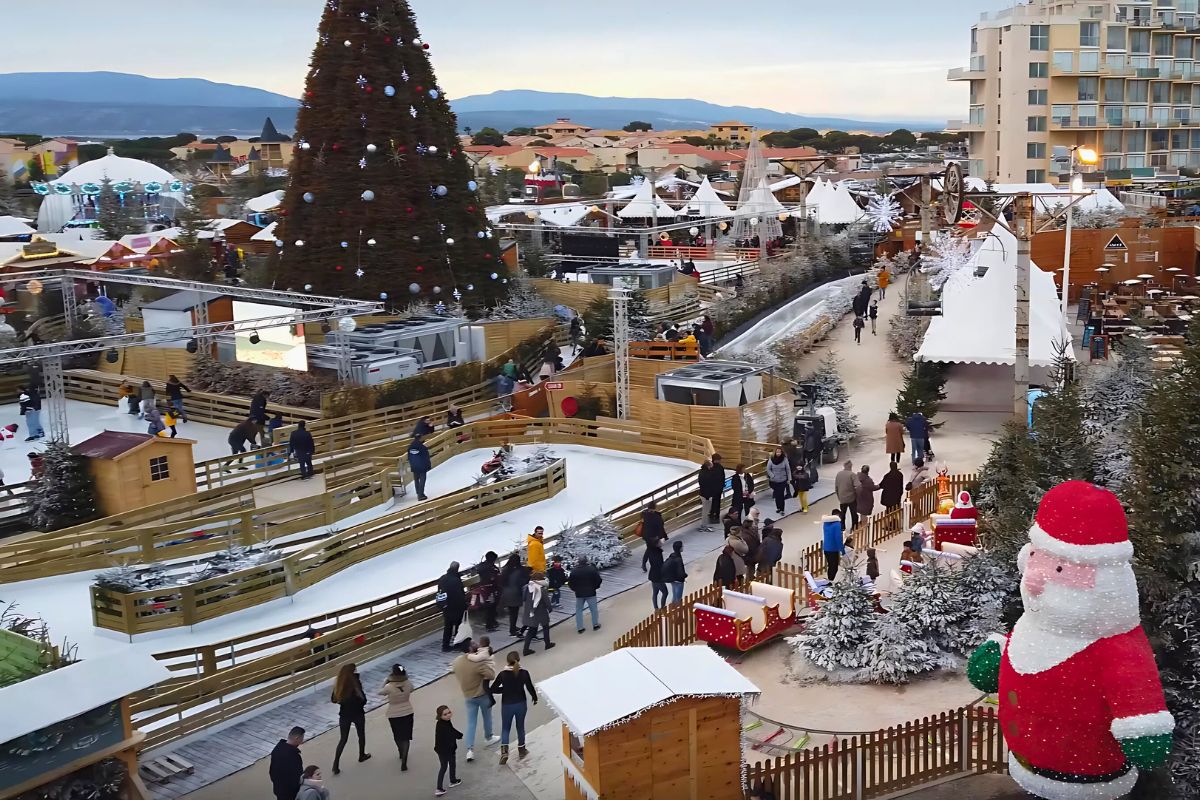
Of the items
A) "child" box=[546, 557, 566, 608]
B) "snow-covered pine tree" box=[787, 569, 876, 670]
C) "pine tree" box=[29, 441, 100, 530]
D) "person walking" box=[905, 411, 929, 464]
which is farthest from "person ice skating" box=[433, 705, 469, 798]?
"person walking" box=[905, 411, 929, 464]

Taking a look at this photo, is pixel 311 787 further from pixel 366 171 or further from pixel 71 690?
pixel 366 171

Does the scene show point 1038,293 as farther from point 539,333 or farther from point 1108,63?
point 1108,63

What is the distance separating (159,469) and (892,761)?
13907 millimetres

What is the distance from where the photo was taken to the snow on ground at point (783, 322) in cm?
3188

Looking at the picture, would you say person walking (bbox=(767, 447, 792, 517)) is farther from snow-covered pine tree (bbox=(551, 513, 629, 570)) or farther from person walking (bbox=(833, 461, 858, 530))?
snow-covered pine tree (bbox=(551, 513, 629, 570))

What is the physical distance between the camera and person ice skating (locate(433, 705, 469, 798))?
10492mm

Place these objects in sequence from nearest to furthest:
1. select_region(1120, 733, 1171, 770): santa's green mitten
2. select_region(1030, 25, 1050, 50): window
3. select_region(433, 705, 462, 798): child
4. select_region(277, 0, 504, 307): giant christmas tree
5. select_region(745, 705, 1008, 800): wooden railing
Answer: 1. select_region(1120, 733, 1171, 770): santa's green mitten
2. select_region(745, 705, 1008, 800): wooden railing
3. select_region(433, 705, 462, 798): child
4. select_region(277, 0, 504, 307): giant christmas tree
5. select_region(1030, 25, 1050, 50): window

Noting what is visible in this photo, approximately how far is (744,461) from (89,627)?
10981 millimetres

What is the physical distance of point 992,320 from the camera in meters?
24.1

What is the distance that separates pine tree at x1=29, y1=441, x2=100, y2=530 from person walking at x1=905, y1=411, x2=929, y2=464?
43.2 feet

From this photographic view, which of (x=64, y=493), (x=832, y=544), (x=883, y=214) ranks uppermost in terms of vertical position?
(x=883, y=214)

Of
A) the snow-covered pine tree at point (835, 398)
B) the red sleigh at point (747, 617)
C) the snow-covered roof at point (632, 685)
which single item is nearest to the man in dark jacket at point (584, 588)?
the red sleigh at point (747, 617)

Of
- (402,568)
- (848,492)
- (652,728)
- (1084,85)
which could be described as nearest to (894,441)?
(848,492)

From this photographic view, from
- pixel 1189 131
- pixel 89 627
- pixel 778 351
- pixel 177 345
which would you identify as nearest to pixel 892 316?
pixel 778 351
